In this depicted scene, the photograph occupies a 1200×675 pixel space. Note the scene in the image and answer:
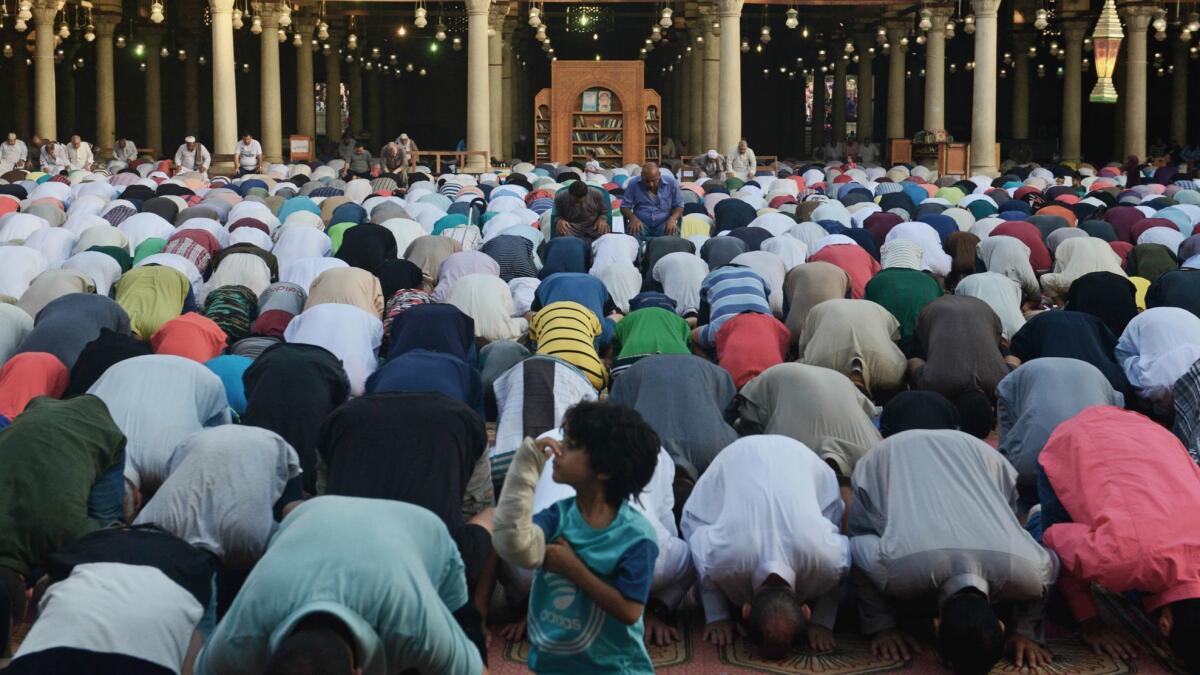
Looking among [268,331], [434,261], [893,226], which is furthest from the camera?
[893,226]

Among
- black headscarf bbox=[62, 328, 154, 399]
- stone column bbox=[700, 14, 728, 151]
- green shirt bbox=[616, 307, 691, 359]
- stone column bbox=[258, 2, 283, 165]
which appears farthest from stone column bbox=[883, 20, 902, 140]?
black headscarf bbox=[62, 328, 154, 399]

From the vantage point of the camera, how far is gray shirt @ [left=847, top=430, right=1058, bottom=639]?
5.56 m

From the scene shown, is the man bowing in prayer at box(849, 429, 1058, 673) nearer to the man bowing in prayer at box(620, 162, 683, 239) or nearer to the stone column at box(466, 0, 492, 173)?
the man bowing in prayer at box(620, 162, 683, 239)

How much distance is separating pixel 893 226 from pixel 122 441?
850 centimetres

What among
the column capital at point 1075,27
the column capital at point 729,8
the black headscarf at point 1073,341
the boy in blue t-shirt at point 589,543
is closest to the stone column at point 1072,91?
the column capital at point 1075,27

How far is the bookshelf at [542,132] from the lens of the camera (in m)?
27.2

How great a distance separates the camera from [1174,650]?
17.8 ft

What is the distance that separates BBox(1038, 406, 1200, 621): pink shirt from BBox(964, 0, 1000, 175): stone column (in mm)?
16262

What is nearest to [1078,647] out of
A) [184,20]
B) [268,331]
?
[268,331]

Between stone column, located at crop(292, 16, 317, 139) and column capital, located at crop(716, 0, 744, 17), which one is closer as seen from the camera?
column capital, located at crop(716, 0, 744, 17)

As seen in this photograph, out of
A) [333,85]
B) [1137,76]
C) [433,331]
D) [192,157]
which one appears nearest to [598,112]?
[192,157]

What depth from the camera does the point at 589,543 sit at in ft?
12.7

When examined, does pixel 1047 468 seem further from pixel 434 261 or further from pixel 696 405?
pixel 434 261

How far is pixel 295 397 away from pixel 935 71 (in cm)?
1903
